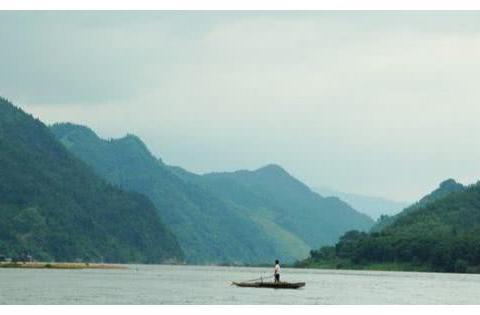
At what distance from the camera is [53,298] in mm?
83250

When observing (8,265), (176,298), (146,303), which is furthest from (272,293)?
(8,265)

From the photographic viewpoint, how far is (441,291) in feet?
375

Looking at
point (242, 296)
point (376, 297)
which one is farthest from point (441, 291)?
point (242, 296)

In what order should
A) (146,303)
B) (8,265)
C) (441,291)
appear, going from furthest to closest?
(8,265)
(441,291)
(146,303)

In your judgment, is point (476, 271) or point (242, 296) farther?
point (476, 271)

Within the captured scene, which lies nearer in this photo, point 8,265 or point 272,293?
point 272,293

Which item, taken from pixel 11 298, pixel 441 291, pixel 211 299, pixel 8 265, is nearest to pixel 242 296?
pixel 211 299

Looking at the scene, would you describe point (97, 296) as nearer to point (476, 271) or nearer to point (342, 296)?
point (342, 296)
